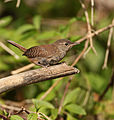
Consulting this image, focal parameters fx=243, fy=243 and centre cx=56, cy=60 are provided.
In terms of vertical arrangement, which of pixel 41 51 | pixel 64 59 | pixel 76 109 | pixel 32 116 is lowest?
pixel 76 109

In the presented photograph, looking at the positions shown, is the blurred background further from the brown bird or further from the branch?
the branch

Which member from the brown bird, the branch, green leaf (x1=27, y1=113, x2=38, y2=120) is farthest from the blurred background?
green leaf (x1=27, y1=113, x2=38, y2=120)

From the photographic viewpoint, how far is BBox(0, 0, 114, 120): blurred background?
136 inches

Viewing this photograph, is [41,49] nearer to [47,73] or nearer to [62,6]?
[47,73]

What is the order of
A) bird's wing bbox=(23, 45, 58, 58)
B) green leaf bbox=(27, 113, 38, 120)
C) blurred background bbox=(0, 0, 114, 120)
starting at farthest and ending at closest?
1. blurred background bbox=(0, 0, 114, 120)
2. bird's wing bbox=(23, 45, 58, 58)
3. green leaf bbox=(27, 113, 38, 120)

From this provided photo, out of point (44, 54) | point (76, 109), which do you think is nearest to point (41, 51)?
point (44, 54)

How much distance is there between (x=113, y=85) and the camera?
4.25m

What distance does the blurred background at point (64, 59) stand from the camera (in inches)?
136

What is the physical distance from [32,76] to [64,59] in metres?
1.11

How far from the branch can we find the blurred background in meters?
Result: 0.45

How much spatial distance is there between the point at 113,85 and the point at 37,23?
1706 millimetres

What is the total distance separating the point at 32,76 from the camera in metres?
2.39

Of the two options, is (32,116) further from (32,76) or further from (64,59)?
(64,59)

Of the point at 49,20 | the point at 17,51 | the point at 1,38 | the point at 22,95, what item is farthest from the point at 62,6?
the point at 17,51
